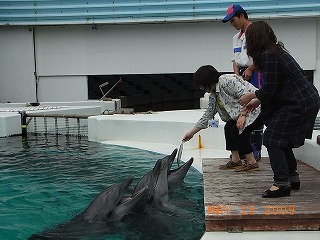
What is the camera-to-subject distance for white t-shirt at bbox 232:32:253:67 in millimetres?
4926

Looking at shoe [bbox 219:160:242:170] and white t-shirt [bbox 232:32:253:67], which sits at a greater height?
white t-shirt [bbox 232:32:253:67]

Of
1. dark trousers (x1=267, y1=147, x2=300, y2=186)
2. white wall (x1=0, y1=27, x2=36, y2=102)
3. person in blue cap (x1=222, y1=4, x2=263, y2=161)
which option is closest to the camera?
dark trousers (x1=267, y1=147, x2=300, y2=186)

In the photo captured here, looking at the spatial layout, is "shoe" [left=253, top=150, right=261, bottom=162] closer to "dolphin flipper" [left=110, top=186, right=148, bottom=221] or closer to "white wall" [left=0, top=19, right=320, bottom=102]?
"dolphin flipper" [left=110, top=186, right=148, bottom=221]

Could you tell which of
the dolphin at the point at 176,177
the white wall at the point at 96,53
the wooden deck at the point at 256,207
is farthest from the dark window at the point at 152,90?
the wooden deck at the point at 256,207

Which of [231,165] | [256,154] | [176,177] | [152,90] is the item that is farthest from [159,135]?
[152,90]

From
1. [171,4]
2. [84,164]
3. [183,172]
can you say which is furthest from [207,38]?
[183,172]

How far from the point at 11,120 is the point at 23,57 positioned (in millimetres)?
5409

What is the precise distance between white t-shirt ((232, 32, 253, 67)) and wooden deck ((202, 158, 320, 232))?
1327 mm

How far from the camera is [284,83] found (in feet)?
11.5

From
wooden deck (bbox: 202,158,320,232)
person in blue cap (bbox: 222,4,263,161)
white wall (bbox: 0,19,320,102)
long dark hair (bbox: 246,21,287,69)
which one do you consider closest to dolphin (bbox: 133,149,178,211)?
wooden deck (bbox: 202,158,320,232)

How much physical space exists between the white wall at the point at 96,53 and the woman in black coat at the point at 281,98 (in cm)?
1177

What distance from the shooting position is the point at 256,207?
343 cm

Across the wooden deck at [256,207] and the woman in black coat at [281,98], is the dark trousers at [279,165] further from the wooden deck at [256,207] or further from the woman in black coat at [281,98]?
the wooden deck at [256,207]

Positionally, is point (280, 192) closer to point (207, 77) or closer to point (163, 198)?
point (207, 77)
